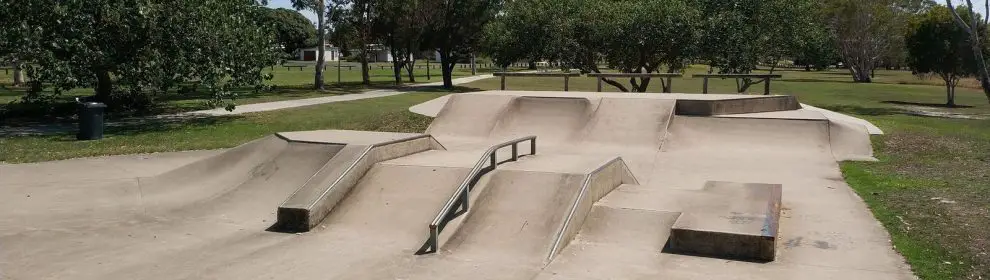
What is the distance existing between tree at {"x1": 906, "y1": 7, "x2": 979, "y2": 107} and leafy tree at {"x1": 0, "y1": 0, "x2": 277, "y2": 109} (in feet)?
114

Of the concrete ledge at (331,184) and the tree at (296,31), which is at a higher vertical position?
the tree at (296,31)

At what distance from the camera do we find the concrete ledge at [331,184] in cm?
868

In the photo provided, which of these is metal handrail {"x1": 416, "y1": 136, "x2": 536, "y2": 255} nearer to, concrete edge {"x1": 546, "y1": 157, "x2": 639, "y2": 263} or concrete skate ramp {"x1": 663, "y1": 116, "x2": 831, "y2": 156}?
concrete edge {"x1": 546, "y1": 157, "x2": 639, "y2": 263}

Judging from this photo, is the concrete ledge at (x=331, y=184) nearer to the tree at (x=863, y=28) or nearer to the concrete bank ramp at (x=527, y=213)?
the concrete bank ramp at (x=527, y=213)

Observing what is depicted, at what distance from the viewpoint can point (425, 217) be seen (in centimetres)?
868

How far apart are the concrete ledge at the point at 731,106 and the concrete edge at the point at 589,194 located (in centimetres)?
638

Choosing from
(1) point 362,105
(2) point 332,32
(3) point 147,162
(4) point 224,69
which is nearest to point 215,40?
(4) point 224,69

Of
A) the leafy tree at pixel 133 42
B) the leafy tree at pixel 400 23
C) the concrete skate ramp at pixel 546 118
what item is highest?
the leafy tree at pixel 400 23

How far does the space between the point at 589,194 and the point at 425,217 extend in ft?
6.53

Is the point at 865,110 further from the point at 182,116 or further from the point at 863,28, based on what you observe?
the point at 863,28

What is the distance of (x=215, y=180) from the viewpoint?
11.3 metres

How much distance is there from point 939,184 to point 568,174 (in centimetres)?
648

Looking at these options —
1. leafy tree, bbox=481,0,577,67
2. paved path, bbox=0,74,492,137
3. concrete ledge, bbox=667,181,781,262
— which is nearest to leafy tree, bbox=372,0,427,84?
leafy tree, bbox=481,0,577,67

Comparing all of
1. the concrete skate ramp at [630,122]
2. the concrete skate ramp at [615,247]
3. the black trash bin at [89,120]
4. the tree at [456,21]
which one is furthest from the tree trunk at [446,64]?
the concrete skate ramp at [615,247]
